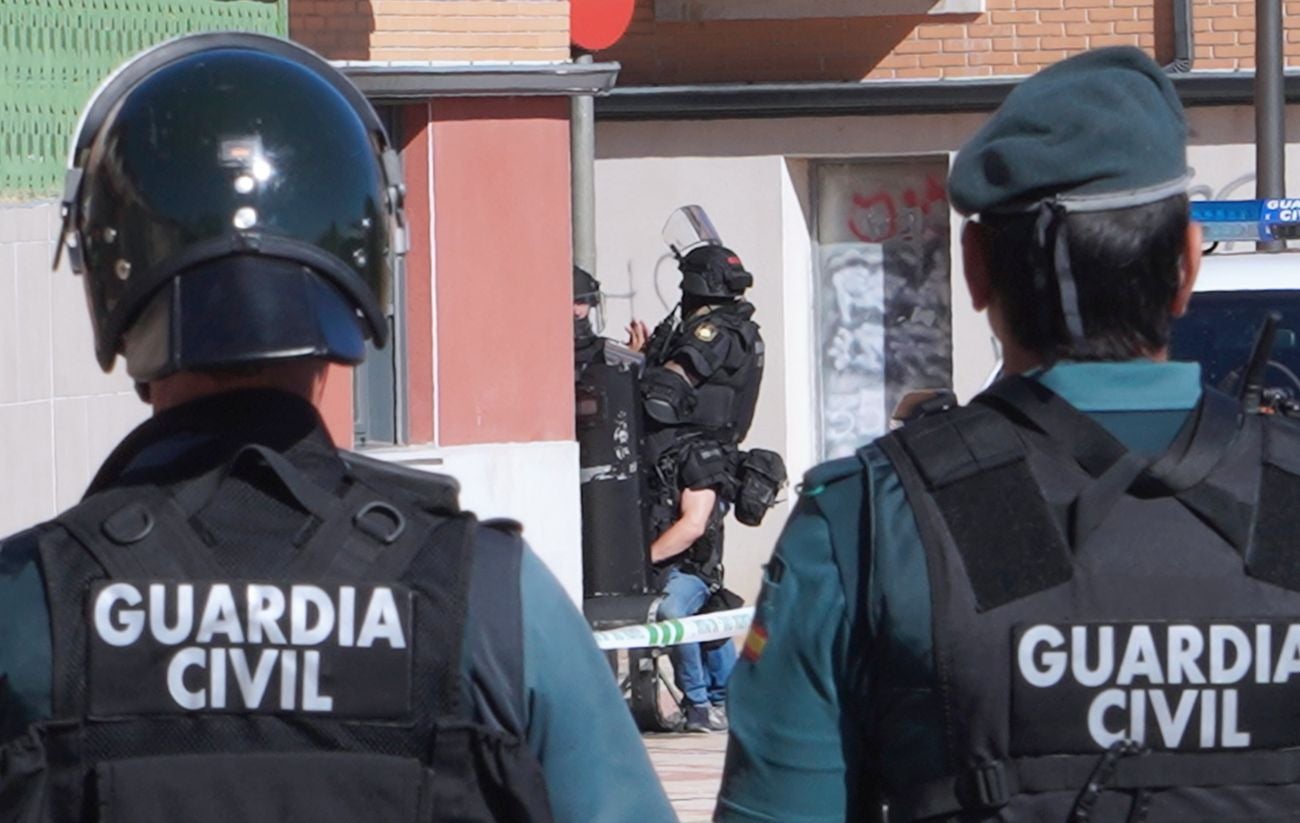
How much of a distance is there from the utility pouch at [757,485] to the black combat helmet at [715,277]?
699 millimetres

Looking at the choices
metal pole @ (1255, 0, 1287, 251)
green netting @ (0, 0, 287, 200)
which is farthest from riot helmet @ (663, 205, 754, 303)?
green netting @ (0, 0, 287, 200)

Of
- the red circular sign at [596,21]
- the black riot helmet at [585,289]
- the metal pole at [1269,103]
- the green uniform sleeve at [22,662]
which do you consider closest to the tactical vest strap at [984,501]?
the green uniform sleeve at [22,662]

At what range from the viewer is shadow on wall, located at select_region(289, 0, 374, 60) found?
10914mm

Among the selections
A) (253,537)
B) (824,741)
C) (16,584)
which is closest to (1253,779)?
(824,741)

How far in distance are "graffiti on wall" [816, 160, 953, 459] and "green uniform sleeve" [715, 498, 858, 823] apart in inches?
517

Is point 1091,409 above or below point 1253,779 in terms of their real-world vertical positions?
above

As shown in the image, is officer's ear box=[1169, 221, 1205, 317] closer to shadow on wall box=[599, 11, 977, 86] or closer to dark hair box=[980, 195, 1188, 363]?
dark hair box=[980, 195, 1188, 363]

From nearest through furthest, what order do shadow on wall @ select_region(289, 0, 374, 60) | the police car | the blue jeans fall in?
the police car
the blue jeans
shadow on wall @ select_region(289, 0, 374, 60)

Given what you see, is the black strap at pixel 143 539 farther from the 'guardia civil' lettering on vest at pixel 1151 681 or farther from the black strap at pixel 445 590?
the 'guardia civil' lettering on vest at pixel 1151 681

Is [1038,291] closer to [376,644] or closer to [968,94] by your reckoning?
[376,644]

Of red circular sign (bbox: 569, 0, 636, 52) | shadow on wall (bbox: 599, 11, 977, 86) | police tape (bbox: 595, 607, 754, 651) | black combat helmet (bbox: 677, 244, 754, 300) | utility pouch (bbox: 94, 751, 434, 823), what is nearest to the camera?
utility pouch (bbox: 94, 751, 434, 823)

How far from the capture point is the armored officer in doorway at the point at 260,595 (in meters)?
2.14

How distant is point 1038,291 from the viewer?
2559mm

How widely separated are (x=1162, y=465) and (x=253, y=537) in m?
0.94
